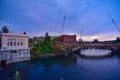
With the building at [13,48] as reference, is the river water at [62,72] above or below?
below

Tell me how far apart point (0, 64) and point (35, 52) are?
106 feet

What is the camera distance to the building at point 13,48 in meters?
64.7

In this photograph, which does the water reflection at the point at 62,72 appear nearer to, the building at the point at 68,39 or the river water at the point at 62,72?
the river water at the point at 62,72

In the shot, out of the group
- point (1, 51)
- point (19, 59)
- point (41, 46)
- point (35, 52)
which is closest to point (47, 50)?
point (41, 46)

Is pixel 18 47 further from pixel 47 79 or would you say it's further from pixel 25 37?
pixel 47 79

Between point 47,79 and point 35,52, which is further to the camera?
point 35,52

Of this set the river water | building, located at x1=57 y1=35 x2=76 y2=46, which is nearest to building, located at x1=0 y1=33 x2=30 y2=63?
the river water

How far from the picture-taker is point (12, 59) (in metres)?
66.6

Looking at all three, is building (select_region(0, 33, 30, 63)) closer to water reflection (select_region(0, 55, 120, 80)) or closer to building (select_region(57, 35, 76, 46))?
water reflection (select_region(0, 55, 120, 80))

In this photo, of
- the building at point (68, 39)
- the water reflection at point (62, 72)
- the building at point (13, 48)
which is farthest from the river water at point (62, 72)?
the building at point (68, 39)

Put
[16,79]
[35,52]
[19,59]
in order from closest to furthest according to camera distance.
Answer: [16,79] → [19,59] → [35,52]

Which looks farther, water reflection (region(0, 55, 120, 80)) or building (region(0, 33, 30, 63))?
building (region(0, 33, 30, 63))

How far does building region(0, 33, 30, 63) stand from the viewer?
64.7m

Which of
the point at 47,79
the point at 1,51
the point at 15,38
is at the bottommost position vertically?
the point at 47,79
